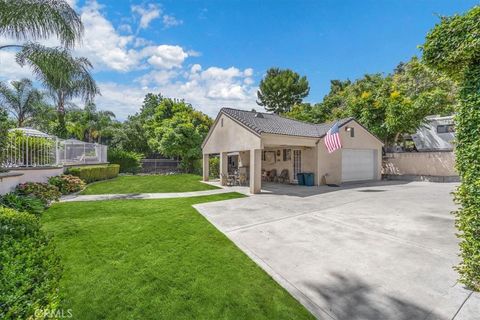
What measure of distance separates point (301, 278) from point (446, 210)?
7.77 m

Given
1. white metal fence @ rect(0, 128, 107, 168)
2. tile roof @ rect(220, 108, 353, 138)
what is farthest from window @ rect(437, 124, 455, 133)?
white metal fence @ rect(0, 128, 107, 168)

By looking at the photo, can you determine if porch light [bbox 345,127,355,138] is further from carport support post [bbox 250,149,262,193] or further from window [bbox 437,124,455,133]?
window [bbox 437,124,455,133]

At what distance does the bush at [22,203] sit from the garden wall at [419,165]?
76.1 feet

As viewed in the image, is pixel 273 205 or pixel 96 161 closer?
pixel 273 205

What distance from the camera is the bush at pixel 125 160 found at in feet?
77.2

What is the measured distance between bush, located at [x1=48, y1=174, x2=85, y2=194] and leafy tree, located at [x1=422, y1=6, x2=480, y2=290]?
14785 millimetres

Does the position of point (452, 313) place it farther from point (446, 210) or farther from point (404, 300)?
point (446, 210)

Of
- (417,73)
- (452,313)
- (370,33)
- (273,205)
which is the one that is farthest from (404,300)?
(417,73)

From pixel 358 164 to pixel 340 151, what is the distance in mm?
2639

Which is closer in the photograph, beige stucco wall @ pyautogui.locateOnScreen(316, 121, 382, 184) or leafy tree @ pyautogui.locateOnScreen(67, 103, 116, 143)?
beige stucco wall @ pyautogui.locateOnScreen(316, 121, 382, 184)

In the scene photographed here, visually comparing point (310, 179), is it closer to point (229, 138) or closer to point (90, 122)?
point (229, 138)

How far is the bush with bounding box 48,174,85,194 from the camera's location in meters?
11.6

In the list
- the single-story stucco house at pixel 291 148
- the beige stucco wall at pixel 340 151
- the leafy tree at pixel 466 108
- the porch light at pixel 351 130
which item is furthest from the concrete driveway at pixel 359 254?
the porch light at pixel 351 130

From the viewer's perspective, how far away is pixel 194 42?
610 inches
